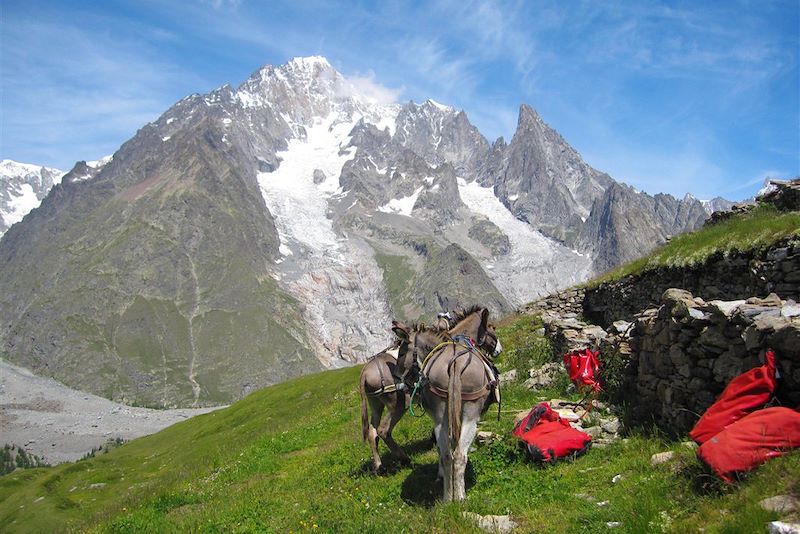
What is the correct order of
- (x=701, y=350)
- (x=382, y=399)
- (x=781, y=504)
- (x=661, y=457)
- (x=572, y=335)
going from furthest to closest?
(x=572, y=335), (x=382, y=399), (x=701, y=350), (x=661, y=457), (x=781, y=504)

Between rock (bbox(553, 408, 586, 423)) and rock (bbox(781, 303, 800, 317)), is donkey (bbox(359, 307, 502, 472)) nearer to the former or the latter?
rock (bbox(553, 408, 586, 423))

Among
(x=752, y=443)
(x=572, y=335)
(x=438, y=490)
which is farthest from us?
(x=572, y=335)

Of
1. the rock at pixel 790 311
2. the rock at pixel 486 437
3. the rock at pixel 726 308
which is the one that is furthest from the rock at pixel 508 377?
the rock at pixel 790 311

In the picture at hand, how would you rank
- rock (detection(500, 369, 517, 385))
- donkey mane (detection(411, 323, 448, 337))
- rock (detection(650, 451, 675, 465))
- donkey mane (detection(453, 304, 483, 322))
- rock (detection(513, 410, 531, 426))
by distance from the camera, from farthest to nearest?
rock (detection(500, 369, 517, 385)), donkey mane (detection(453, 304, 483, 322)), rock (detection(513, 410, 531, 426)), donkey mane (detection(411, 323, 448, 337)), rock (detection(650, 451, 675, 465))

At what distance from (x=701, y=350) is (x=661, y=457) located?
281cm

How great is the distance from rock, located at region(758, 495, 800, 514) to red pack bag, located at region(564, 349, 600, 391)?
952 centimetres

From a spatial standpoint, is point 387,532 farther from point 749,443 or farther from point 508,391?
point 508,391

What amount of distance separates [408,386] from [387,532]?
5138 millimetres

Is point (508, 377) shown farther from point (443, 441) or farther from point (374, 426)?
point (443, 441)

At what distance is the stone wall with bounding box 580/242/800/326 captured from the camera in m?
16.1

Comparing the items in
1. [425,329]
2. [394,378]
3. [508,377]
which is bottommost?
[508,377]

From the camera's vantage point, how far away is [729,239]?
20.3 metres

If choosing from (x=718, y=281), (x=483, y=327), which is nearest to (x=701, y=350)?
(x=483, y=327)

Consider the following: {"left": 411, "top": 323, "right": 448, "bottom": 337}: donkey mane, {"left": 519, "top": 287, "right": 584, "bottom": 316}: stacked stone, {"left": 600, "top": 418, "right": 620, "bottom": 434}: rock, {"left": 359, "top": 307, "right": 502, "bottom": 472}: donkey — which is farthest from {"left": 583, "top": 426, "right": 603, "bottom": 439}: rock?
{"left": 519, "top": 287, "right": 584, "bottom": 316}: stacked stone
